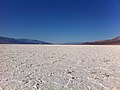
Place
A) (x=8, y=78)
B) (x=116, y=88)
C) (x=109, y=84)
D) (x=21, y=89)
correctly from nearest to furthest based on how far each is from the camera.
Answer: (x=21, y=89), (x=116, y=88), (x=109, y=84), (x=8, y=78)

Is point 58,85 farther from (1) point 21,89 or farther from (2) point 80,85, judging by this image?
(1) point 21,89

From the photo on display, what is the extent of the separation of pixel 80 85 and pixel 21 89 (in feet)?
4.38

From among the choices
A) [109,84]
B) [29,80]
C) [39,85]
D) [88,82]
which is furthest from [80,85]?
[29,80]

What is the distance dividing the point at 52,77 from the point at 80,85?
98 cm

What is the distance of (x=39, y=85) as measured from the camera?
142 inches

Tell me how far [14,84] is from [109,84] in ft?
7.30

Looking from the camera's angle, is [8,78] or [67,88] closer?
[67,88]

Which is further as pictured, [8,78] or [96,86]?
[8,78]

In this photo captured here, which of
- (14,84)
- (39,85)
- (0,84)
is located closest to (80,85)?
(39,85)

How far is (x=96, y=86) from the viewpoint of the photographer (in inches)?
143

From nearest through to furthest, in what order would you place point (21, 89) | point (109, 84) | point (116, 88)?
point (21, 89) < point (116, 88) < point (109, 84)

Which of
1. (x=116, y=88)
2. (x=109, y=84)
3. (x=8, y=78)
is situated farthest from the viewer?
(x=8, y=78)

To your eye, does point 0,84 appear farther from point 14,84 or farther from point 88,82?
point 88,82

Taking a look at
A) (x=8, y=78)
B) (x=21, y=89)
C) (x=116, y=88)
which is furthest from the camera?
(x=8, y=78)
